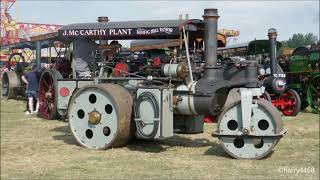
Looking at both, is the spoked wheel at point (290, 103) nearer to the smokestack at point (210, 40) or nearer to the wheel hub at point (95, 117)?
the smokestack at point (210, 40)

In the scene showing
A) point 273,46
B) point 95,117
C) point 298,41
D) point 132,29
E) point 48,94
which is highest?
point 298,41

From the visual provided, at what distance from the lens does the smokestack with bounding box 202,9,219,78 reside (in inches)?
293

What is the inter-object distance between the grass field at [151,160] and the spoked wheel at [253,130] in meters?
0.15

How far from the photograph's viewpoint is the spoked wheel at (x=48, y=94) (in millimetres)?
11844

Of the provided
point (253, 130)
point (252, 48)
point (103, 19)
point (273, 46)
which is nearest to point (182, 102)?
point (253, 130)

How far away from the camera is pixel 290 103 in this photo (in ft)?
45.3

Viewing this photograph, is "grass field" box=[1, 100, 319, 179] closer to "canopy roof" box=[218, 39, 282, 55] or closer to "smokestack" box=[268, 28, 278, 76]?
"smokestack" box=[268, 28, 278, 76]

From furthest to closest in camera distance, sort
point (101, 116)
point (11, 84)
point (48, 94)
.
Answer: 1. point (11, 84)
2. point (48, 94)
3. point (101, 116)

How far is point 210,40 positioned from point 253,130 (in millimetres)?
A: 1443

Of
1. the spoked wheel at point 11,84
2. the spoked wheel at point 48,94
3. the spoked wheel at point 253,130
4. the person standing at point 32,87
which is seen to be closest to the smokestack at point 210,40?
the spoked wheel at point 253,130

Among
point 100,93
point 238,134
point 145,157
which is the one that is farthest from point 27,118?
point 238,134

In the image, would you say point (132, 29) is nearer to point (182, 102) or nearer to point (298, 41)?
point (182, 102)

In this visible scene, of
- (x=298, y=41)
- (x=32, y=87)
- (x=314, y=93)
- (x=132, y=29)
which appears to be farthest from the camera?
(x=298, y=41)

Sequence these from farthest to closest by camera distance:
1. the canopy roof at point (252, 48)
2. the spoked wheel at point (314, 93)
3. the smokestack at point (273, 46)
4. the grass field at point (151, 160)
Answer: the spoked wheel at point (314, 93), the canopy roof at point (252, 48), the smokestack at point (273, 46), the grass field at point (151, 160)
